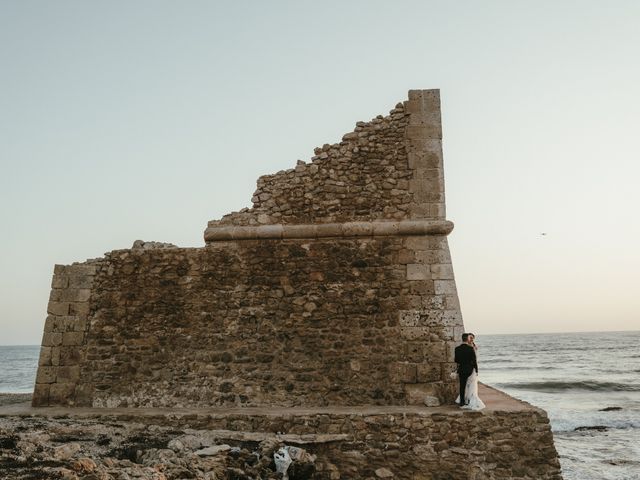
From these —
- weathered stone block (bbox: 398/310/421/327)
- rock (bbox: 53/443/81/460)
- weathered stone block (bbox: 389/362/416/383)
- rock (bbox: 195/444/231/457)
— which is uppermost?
weathered stone block (bbox: 398/310/421/327)

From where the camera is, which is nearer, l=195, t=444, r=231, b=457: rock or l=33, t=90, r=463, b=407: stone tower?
l=195, t=444, r=231, b=457: rock

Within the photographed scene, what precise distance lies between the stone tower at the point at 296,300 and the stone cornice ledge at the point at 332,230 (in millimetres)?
21

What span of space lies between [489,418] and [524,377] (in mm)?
27520

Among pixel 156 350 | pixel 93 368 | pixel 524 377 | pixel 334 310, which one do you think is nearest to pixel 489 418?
pixel 334 310

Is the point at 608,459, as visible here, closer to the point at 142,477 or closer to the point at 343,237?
the point at 343,237

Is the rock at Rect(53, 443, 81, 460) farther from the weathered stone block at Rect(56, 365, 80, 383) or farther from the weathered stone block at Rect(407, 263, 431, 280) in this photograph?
the weathered stone block at Rect(407, 263, 431, 280)

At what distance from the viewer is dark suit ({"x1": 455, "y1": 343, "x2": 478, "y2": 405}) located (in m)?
6.65

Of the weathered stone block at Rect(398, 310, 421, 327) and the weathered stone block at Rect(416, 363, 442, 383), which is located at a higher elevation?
the weathered stone block at Rect(398, 310, 421, 327)

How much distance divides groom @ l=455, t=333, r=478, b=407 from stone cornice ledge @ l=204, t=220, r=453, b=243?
5.45ft

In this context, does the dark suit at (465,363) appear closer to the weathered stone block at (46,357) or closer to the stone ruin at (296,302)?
the stone ruin at (296,302)

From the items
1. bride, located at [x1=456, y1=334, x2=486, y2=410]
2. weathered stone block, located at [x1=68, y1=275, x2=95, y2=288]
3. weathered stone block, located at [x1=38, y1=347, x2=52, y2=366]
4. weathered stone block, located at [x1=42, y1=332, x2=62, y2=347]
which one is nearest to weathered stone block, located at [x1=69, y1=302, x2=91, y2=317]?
weathered stone block, located at [x1=68, y1=275, x2=95, y2=288]

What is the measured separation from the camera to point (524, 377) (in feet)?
101

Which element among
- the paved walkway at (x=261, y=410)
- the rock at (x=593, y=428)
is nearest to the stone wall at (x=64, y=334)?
the paved walkway at (x=261, y=410)

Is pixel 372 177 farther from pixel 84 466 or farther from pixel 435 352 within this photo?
pixel 84 466
